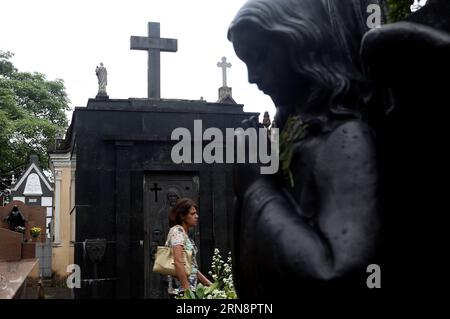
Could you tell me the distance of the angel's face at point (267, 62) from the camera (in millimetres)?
1597

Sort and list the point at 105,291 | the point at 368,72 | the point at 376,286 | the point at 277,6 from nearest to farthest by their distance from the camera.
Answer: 1. the point at 376,286
2. the point at 368,72
3. the point at 277,6
4. the point at 105,291

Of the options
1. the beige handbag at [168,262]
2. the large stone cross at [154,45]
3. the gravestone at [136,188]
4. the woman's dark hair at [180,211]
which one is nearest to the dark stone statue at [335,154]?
the beige handbag at [168,262]

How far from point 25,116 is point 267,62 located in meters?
36.8

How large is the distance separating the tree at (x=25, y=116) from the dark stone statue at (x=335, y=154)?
32.7 m

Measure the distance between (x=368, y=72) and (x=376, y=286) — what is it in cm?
54

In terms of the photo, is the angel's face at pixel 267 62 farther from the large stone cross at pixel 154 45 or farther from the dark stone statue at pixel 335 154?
the large stone cross at pixel 154 45

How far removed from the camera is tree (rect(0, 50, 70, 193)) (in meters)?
34.8

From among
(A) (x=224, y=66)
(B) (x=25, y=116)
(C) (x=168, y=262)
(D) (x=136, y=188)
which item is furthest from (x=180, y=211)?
(B) (x=25, y=116)

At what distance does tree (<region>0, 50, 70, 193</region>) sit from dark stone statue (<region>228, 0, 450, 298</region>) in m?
32.7

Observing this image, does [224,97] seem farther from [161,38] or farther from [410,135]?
[410,135]

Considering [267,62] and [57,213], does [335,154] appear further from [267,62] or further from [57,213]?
[57,213]

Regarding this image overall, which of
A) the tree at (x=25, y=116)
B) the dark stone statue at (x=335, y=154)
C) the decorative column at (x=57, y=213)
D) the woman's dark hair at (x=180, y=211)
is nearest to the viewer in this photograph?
the dark stone statue at (x=335, y=154)

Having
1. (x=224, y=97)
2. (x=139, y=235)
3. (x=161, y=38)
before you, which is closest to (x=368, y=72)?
(x=139, y=235)

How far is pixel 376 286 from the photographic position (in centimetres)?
134
